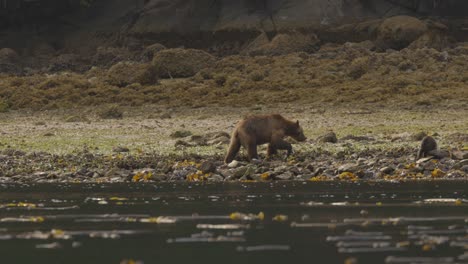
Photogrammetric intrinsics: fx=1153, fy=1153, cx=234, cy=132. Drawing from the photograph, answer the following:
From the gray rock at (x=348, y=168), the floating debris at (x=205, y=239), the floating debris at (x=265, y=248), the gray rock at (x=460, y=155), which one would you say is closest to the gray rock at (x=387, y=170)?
the gray rock at (x=348, y=168)

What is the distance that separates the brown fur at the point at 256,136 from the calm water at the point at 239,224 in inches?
150

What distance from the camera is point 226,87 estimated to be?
4822 cm

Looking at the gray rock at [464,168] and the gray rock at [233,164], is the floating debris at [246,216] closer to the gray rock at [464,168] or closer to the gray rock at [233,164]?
the gray rock at [464,168]

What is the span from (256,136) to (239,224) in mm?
10911

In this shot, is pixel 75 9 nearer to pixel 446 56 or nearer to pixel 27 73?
pixel 27 73

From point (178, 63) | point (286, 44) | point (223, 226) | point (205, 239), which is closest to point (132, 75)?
point (178, 63)

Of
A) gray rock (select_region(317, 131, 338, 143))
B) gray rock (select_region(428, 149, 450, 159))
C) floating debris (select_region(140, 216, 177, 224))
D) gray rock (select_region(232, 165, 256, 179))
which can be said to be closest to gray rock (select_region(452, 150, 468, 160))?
gray rock (select_region(428, 149, 450, 159))

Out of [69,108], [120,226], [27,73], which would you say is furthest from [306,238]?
[27,73]

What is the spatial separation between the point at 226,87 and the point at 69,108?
6688 mm

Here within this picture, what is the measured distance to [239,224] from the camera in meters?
14.4

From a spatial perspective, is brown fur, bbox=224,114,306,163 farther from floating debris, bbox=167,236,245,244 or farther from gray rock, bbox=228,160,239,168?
floating debris, bbox=167,236,245,244

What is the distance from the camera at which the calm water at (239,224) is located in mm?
11773

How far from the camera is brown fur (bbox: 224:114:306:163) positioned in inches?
987

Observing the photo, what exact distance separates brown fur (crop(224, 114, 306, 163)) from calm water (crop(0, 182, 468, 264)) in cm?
382
